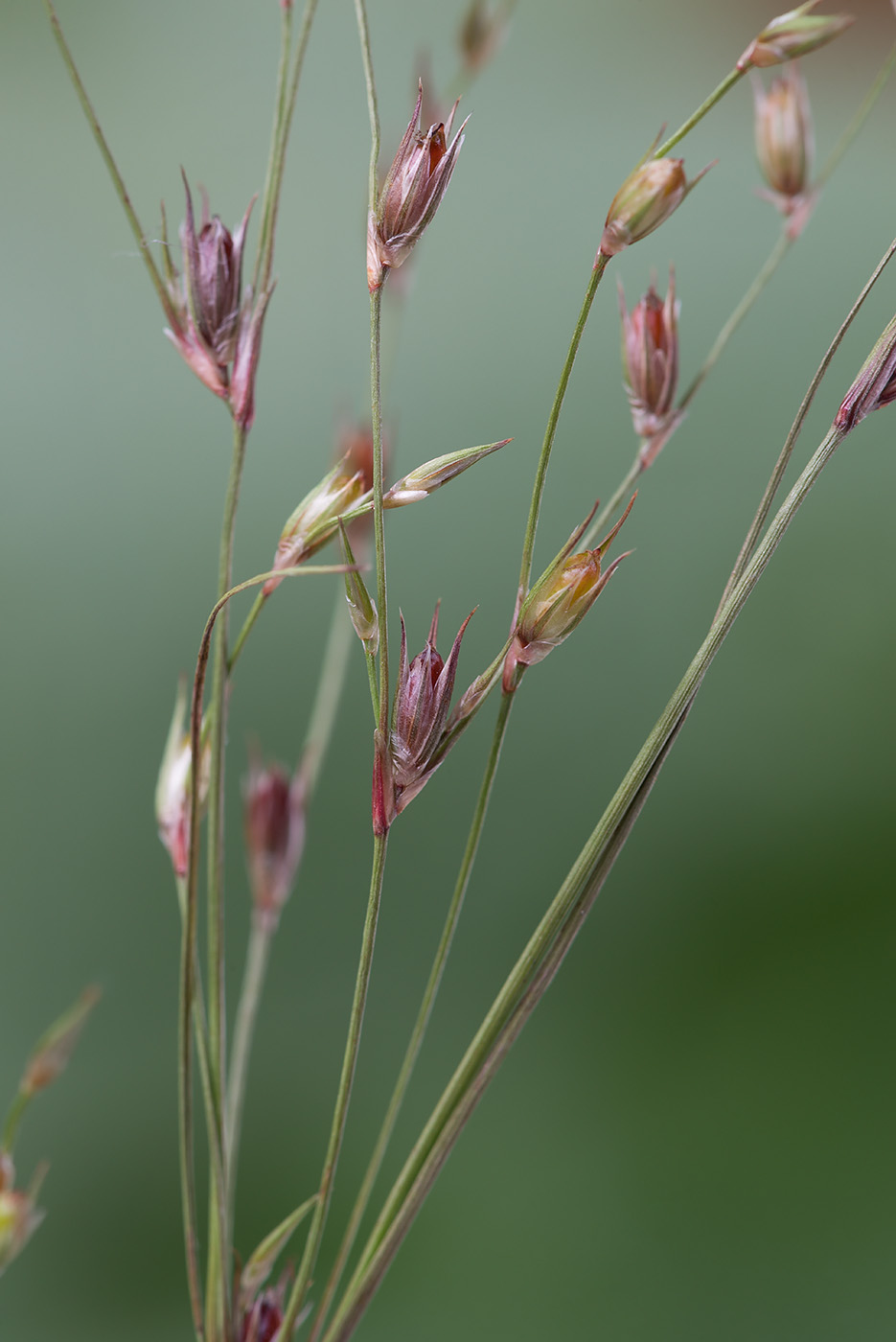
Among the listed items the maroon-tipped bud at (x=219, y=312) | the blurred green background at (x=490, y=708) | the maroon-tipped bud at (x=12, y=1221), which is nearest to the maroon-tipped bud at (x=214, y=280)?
the maroon-tipped bud at (x=219, y=312)

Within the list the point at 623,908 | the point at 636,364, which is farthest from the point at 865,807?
the point at 636,364

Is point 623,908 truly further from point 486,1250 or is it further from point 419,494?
point 419,494

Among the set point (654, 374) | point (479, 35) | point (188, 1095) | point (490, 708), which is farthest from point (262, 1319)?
point (490, 708)

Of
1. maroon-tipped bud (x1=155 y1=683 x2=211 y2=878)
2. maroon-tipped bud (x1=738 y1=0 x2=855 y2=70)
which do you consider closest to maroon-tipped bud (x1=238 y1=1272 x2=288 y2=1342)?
maroon-tipped bud (x1=155 y1=683 x2=211 y2=878)

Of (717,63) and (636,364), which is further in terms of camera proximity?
(717,63)

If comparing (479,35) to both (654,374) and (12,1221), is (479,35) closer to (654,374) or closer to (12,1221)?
(654,374)

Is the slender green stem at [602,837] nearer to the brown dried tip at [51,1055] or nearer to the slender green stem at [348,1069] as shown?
the slender green stem at [348,1069]
